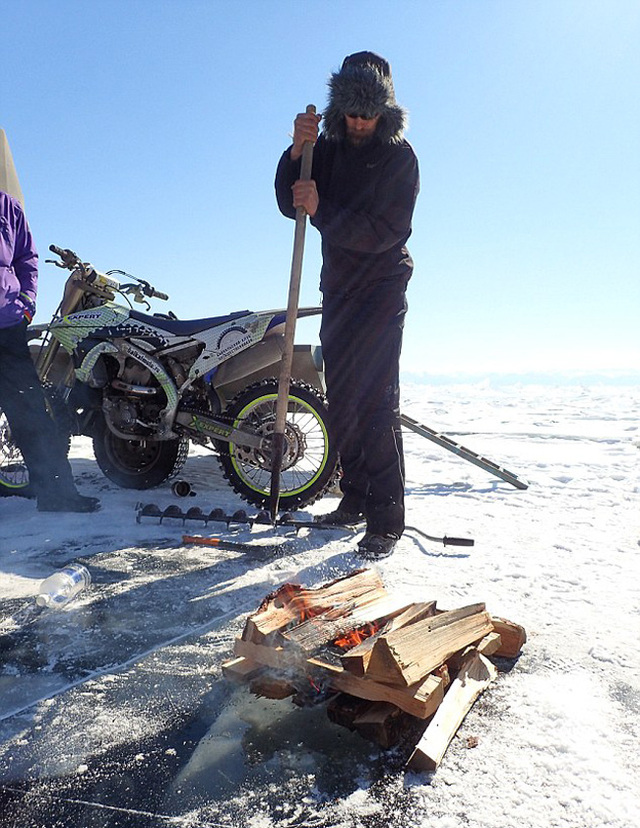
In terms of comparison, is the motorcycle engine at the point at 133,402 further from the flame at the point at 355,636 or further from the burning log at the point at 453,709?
the burning log at the point at 453,709

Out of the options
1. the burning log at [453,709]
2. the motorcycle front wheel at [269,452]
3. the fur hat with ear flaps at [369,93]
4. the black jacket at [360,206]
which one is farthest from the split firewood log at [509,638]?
the fur hat with ear flaps at [369,93]

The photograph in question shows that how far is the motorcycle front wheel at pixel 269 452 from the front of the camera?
4.18 m

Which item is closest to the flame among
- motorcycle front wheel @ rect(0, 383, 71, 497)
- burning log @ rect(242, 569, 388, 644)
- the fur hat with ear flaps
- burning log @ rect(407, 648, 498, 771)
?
burning log @ rect(242, 569, 388, 644)

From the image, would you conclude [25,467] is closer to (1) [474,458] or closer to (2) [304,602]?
(2) [304,602]

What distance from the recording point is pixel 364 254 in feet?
11.3

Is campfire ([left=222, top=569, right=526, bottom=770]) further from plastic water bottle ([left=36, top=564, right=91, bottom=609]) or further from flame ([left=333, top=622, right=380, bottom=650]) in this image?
plastic water bottle ([left=36, top=564, right=91, bottom=609])

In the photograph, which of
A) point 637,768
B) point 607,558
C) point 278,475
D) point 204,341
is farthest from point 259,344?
point 637,768

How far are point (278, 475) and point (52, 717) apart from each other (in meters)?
2.27

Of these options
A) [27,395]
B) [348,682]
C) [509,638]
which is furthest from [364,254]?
[27,395]

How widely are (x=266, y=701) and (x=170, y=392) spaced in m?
3.08

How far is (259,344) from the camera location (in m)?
4.45

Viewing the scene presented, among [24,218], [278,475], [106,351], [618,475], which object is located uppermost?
[24,218]

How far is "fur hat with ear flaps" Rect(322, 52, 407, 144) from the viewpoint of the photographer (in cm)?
320

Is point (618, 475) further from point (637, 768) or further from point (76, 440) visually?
point (76, 440)
